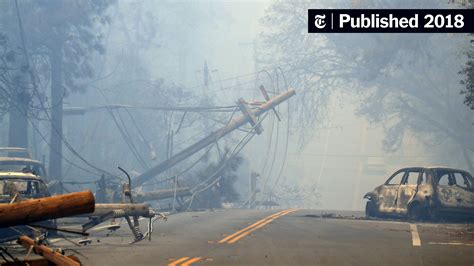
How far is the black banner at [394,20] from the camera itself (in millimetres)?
35250

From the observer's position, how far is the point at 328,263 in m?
13.4

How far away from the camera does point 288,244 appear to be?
16.9 metres

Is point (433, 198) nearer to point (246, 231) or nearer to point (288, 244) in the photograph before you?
point (246, 231)

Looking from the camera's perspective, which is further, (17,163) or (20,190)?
(17,163)

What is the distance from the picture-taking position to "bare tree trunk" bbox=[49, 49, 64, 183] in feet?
137

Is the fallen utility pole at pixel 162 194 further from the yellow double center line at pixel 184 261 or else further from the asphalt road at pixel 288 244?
the yellow double center line at pixel 184 261

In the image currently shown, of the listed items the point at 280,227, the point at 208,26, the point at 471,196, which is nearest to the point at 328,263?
the point at 280,227

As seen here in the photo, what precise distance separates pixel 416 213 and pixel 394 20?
636 inches

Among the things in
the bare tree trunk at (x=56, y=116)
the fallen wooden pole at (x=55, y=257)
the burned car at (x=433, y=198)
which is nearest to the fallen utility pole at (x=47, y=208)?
the fallen wooden pole at (x=55, y=257)

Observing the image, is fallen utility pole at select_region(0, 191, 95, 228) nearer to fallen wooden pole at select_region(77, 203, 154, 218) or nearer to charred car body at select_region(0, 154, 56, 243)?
charred car body at select_region(0, 154, 56, 243)

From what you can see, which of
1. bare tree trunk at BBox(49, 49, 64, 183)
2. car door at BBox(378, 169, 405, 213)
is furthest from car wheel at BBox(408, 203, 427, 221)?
bare tree trunk at BBox(49, 49, 64, 183)

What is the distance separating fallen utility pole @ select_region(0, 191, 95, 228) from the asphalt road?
6726 millimetres

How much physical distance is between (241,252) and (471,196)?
11.2 metres

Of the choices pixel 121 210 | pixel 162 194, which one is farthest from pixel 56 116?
pixel 121 210
